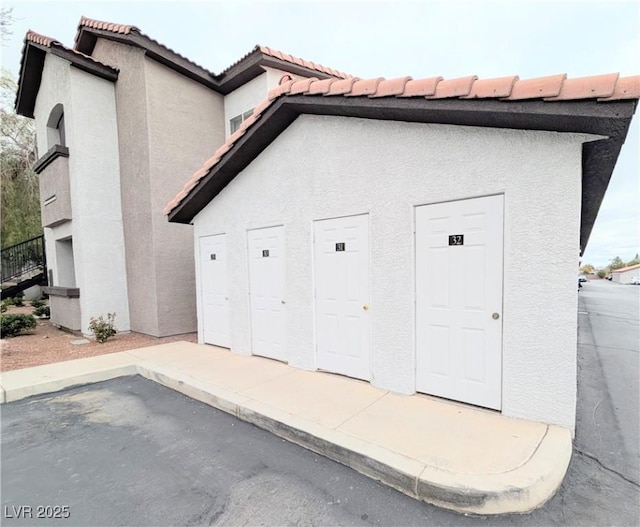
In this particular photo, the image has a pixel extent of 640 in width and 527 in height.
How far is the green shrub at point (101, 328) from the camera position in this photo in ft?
30.0

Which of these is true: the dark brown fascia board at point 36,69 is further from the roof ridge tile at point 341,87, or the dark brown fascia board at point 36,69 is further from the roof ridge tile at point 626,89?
the roof ridge tile at point 626,89

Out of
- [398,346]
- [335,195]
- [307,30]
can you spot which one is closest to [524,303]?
[398,346]

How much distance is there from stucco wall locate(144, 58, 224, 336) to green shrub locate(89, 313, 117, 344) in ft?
4.57

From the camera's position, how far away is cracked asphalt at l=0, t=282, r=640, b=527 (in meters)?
2.76

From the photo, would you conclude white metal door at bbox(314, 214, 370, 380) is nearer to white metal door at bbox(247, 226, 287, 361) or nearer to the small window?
white metal door at bbox(247, 226, 287, 361)

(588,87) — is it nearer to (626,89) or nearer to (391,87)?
(626,89)

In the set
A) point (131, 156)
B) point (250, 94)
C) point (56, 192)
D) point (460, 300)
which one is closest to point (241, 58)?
point (250, 94)

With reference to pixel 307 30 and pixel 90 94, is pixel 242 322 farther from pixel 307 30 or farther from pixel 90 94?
pixel 307 30

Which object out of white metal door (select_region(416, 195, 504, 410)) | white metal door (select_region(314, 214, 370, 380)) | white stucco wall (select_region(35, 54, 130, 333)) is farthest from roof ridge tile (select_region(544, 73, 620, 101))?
white stucco wall (select_region(35, 54, 130, 333))

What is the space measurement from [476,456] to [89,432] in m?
4.74

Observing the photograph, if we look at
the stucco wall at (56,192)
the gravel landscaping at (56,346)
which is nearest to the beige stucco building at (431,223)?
the gravel landscaping at (56,346)

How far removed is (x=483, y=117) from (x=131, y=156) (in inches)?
393

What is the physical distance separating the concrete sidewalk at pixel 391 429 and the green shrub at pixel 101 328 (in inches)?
105

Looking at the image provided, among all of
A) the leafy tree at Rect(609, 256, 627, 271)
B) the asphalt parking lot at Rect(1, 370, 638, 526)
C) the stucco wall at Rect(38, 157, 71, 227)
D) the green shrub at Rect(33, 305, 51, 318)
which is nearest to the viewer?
the asphalt parking lot at Rect(1, 370, 638, 526)
